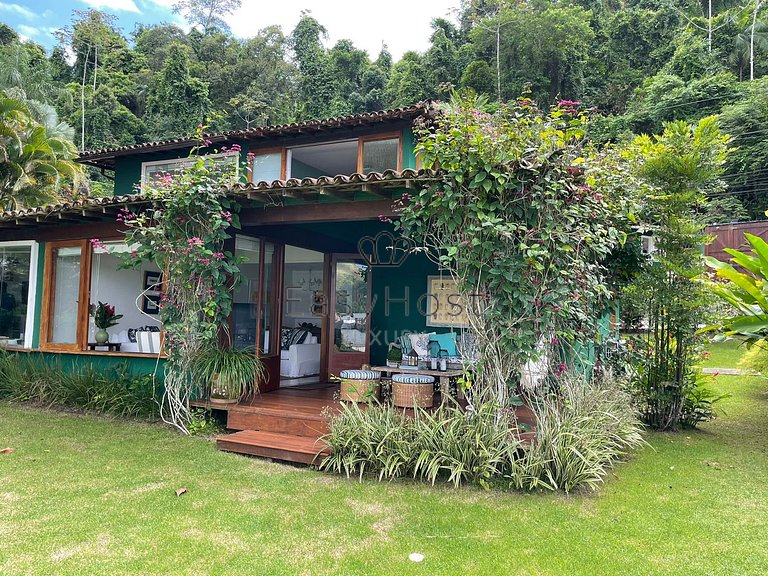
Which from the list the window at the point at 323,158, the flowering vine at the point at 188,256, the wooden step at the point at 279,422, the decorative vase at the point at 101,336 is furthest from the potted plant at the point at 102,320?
the window at the point at 323,158

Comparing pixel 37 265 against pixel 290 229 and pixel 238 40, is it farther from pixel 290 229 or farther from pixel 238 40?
pixel 238 40

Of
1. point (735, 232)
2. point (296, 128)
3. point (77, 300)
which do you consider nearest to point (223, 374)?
point (77, 300)

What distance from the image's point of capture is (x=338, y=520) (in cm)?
351

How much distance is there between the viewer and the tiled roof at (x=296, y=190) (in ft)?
14.8

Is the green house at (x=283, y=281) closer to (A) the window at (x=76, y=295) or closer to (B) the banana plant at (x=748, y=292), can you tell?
(A) the window at (x=76, y=295)

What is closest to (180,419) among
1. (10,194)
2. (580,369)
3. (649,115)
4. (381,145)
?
(580,369)

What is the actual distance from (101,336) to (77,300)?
62 cm

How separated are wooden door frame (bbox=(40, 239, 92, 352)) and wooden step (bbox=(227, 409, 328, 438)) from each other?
9.91 feet

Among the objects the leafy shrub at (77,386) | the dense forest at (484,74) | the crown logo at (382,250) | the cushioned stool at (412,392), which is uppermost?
the dense forest at (484,74)

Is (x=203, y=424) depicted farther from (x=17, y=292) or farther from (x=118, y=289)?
(x=17, y=292)

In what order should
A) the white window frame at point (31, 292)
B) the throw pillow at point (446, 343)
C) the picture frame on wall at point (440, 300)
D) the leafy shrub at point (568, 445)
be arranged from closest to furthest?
the leafy shrub at point (568, 445) < the throw pillow at point (446, 343) < the white window frame at point (31, 292) < the picture frame on wall at point (440, 300)

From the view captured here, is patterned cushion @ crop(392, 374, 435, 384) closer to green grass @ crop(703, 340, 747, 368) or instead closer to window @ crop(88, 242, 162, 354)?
window @ crop(88, 242, 162, 354)

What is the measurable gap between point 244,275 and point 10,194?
30.6 feet

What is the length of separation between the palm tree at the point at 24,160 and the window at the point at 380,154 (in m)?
7.63
